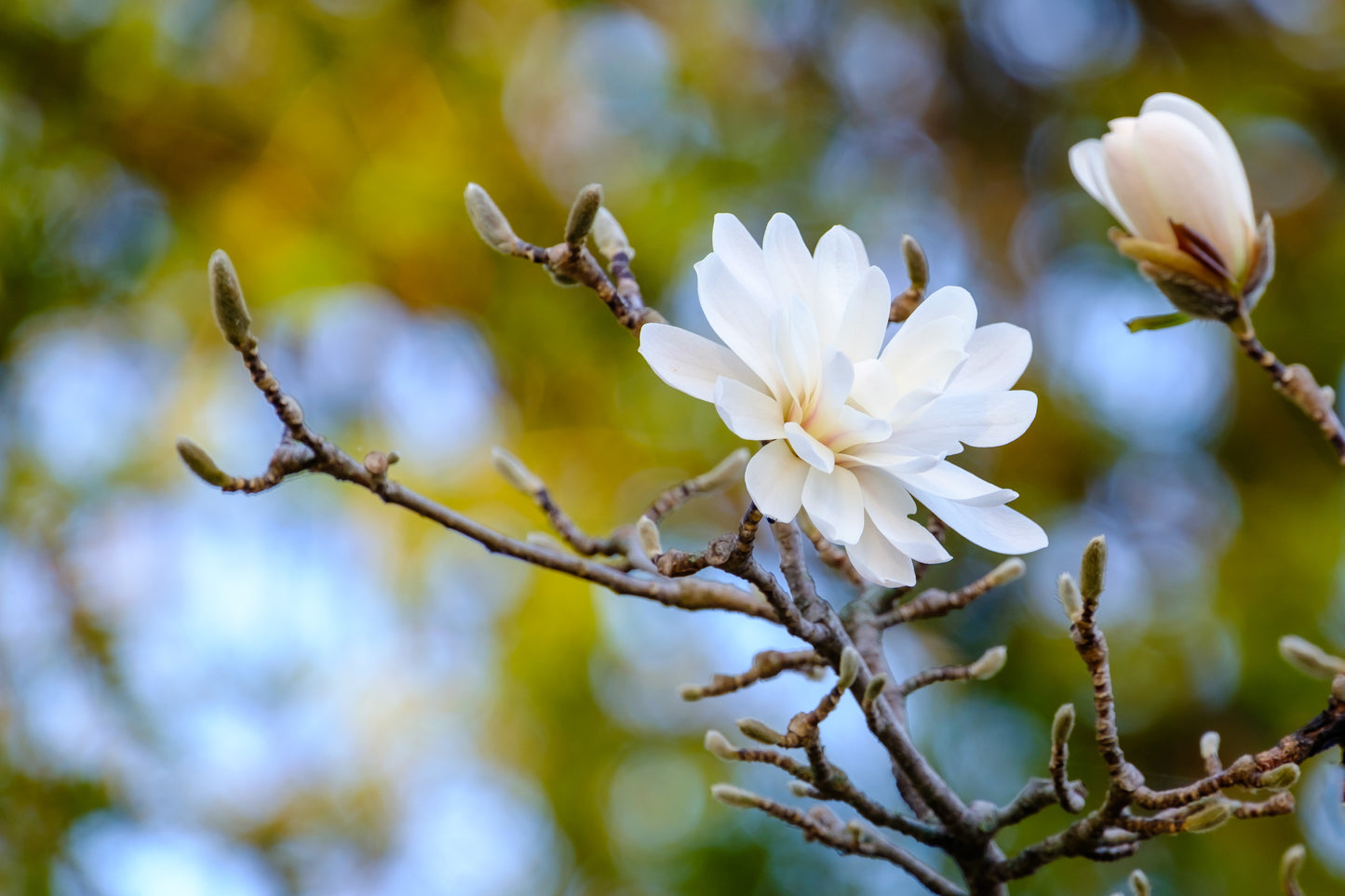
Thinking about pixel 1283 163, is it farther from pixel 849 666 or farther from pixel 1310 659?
pixel 849 666

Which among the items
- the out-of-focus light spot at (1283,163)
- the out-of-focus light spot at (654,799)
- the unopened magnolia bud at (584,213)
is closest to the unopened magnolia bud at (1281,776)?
the unopened magnolia bud at (584,213)

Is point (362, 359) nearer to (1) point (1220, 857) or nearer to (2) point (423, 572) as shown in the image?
(2) point (423, 572)

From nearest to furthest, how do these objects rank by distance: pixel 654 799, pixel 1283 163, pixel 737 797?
pixel 737 797, pixel 654 799, pixel 1283 163

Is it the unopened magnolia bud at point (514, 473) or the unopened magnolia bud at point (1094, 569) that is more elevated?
the unopened magnolia bud at point (514, 473)

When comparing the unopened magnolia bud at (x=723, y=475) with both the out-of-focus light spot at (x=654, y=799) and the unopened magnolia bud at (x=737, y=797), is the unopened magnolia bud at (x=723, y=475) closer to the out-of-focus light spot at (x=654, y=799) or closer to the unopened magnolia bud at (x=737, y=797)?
the unopened magnolia bud at (x=737, y=797)

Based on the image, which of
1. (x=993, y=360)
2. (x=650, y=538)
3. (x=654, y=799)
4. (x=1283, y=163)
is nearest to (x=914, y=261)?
(x=993, y=360)

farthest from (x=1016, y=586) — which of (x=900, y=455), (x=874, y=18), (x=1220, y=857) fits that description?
(x=900, y=455)
